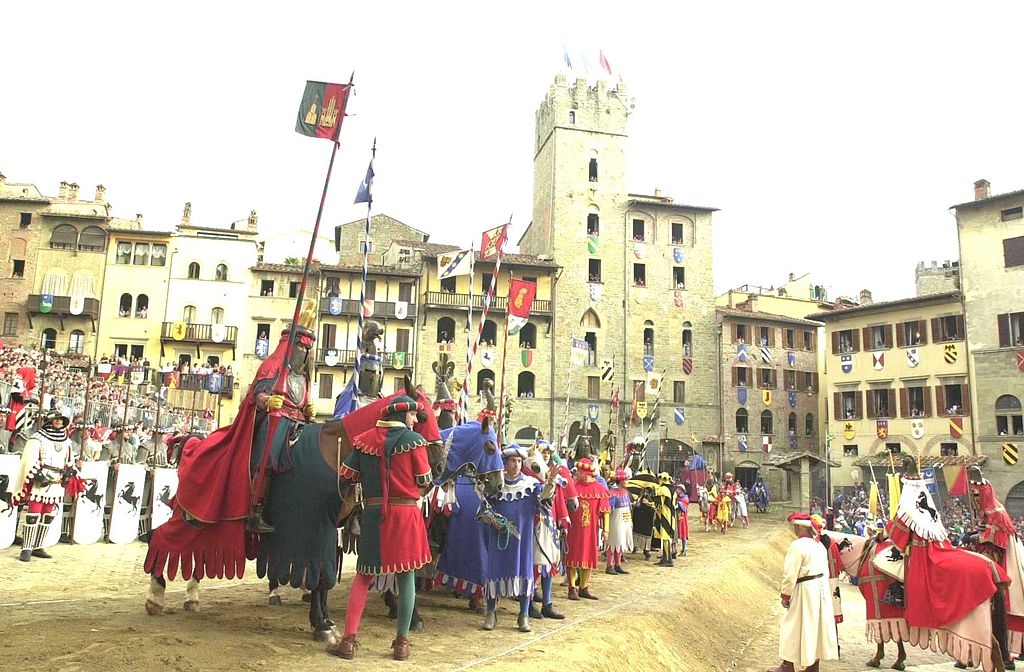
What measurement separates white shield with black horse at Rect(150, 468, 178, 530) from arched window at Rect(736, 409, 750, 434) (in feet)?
127

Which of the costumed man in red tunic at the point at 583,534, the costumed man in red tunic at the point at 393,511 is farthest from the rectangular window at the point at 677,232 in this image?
the costumed man in red tunic at the point at 393,511

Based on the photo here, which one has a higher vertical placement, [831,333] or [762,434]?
[831,333]

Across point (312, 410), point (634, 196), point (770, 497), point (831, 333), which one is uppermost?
point (634, 196)

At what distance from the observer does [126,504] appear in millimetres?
15336

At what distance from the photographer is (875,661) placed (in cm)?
1062

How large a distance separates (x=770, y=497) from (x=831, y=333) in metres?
10.9

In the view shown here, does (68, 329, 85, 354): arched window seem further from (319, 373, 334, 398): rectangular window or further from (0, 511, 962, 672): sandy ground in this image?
(0, 511, 962, 672): sandy ground

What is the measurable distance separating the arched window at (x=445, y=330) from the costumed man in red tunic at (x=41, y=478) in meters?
33.1

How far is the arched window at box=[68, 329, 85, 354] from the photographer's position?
140 feet

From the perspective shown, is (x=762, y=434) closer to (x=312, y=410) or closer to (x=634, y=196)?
(x=634, y=196)

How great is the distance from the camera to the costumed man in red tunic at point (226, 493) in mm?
7551

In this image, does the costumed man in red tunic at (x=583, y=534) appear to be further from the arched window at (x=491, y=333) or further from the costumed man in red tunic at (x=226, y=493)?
the arched window at (x=491, y=333)

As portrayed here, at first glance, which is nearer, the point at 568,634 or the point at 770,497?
the point at 568,634

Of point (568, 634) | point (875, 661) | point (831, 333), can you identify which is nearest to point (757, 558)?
point (875, 661)
